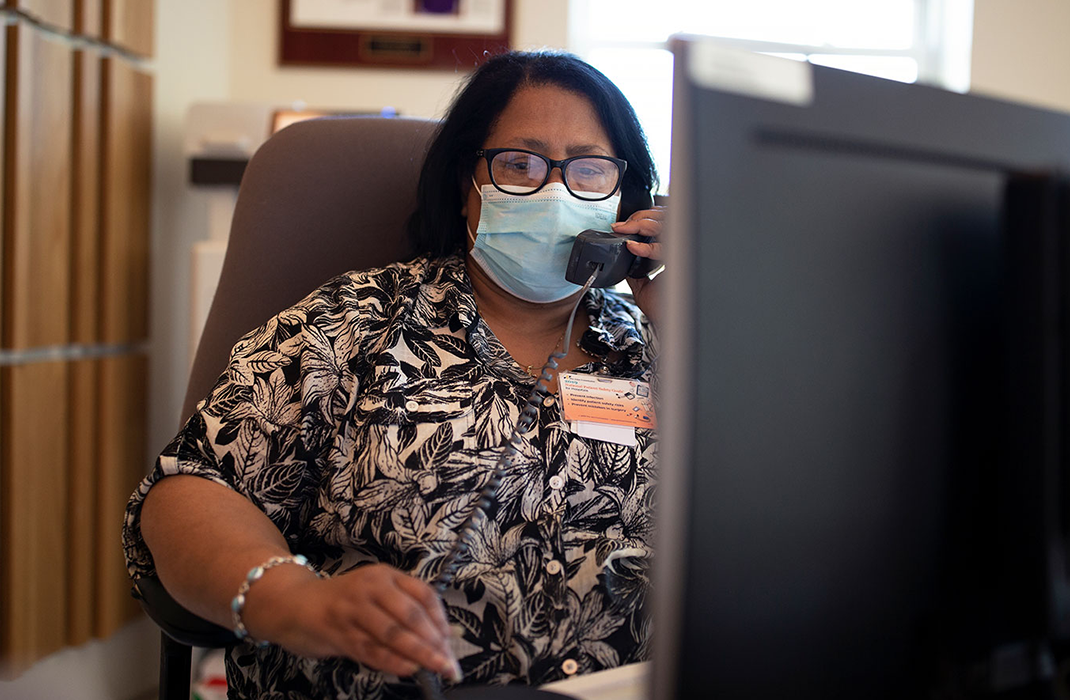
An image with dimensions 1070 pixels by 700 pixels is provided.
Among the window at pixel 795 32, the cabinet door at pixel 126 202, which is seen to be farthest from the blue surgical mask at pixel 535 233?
the window at pixel 795 32

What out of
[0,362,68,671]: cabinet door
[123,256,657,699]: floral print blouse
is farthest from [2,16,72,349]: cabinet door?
[123,256,657,699]: floral print blouse

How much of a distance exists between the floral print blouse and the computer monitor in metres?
0.56

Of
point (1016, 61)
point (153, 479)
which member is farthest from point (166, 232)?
point (1016, 61)

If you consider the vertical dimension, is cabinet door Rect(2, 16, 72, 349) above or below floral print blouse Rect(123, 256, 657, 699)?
above

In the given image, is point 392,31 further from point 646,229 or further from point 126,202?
point 646,229

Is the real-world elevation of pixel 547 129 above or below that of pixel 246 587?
above

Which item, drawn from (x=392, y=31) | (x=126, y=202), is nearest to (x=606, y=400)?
(x=126, y=202)

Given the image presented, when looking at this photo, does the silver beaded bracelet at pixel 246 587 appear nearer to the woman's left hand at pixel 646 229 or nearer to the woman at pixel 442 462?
the woman at pixel 442 462

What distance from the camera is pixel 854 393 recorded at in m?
0.44

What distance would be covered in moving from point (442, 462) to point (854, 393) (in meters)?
0.65

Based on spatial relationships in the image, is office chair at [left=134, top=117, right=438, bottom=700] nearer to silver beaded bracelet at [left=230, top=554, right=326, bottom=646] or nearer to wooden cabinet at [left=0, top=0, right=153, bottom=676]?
silver beaded bracelet at [left=230, top=554, right=326, bottom=646]

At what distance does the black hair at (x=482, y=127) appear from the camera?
1.27 metres

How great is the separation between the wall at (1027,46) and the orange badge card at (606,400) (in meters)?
2.14

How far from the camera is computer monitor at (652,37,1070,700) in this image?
1.33ft
